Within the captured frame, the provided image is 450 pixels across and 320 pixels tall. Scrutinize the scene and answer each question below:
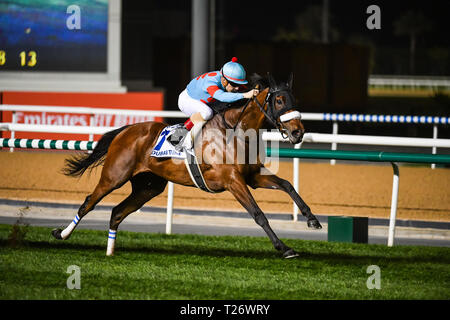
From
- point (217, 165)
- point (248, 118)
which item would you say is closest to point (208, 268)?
point (217, 165)

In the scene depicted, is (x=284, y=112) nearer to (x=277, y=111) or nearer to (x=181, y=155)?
(x=277, y=111)

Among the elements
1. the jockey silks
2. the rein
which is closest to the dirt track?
the jockey silks

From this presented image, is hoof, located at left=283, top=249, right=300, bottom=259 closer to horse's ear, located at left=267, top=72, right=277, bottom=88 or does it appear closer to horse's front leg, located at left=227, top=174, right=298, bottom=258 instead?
horse's front leg, located at left=227, top=174, right=298, bottom=258

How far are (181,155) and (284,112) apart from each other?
923mm

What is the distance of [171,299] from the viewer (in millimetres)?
5453

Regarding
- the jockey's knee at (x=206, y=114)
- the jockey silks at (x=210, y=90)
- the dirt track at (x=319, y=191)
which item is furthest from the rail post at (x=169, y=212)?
the jockey's knee at (x=206, y=114)

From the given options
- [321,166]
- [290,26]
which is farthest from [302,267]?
[290,26]

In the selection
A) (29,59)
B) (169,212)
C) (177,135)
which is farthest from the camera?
(29,59)

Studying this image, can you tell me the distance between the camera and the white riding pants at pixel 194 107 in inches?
270

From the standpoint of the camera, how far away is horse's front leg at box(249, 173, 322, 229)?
21.2ft

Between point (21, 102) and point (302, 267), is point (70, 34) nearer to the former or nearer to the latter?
point (21, 102)

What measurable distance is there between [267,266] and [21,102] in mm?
10455

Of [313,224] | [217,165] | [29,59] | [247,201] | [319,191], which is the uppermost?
[29,59]

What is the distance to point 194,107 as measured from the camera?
23.0 feet
